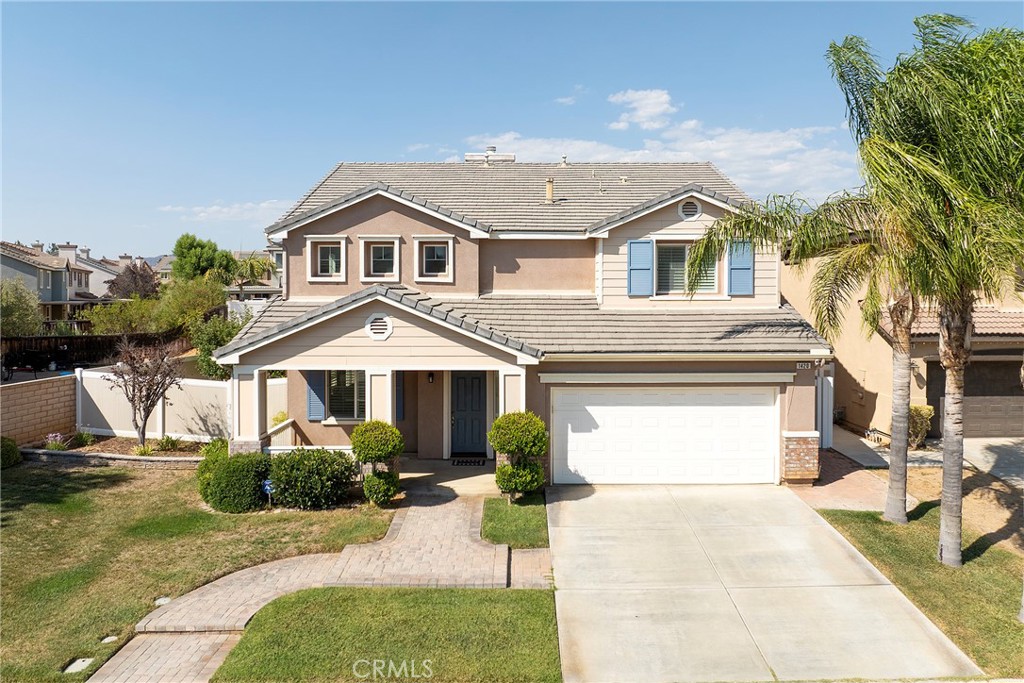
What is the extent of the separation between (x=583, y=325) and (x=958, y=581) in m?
7.96

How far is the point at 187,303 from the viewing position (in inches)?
1390

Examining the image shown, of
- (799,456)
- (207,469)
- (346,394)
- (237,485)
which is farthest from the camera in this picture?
(346,394)

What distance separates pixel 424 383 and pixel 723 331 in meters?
7.05

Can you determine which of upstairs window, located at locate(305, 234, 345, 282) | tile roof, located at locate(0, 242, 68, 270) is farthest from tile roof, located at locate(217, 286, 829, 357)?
tile roof, located at locate(0, 242, 68, 270)

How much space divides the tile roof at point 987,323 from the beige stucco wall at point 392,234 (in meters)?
11.3

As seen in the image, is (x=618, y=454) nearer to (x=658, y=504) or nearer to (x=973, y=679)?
(x=658, y=504)

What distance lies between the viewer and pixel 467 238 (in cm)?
1495

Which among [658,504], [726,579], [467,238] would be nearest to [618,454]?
[658,504]

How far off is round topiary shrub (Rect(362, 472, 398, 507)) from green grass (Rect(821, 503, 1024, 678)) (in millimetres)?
8110

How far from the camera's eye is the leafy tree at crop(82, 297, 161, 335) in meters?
30.6

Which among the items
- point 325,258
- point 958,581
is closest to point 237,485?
point 325,258

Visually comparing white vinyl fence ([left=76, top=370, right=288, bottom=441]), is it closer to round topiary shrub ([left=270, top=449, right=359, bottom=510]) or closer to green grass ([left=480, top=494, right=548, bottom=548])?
round topiary shrub ([left=270, top=449, right=359, bottom=510])

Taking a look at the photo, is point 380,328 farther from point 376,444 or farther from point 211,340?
point 211,340

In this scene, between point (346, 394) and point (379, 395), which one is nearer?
point (379, 395)
